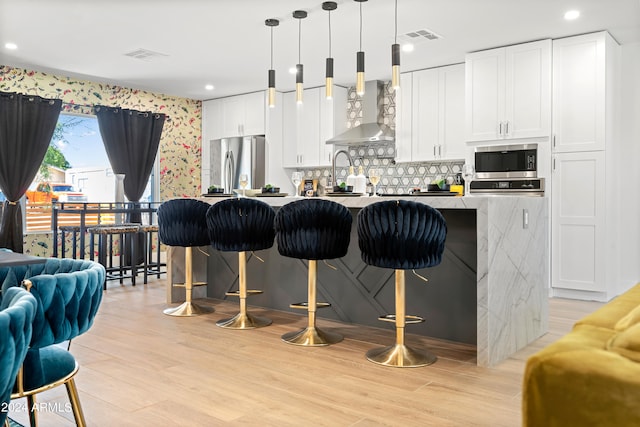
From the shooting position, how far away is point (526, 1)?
4.24 meters

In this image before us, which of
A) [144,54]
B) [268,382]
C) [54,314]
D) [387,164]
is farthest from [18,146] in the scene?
[54,314]

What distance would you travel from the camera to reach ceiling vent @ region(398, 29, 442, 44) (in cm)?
499

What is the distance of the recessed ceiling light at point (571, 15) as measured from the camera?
4469mm

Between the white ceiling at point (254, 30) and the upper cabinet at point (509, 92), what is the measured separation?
0.14 meters

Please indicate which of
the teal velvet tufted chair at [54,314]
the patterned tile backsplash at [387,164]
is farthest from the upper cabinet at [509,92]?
the teal velvet tufted chair at [54,314]

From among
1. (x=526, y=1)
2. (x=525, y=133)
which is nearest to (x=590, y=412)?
(x=526, y=1)

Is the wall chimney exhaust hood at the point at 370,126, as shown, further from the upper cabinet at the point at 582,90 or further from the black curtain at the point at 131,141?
the black curtain at the point at 131,141

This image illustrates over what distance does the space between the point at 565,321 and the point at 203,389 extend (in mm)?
2880

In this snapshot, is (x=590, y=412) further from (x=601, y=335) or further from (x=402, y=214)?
(x=402, y=214)

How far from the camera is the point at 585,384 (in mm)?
932

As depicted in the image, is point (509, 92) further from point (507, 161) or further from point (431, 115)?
point (431, 115)

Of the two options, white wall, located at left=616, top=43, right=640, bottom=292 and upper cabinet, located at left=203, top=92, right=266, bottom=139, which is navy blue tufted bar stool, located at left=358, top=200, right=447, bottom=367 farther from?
upper cabinet, located at left=203, top=92, right=266, bottom=139

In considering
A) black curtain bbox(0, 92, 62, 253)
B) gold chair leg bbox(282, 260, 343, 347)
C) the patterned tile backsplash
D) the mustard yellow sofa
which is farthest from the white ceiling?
the mustard yellow sofa

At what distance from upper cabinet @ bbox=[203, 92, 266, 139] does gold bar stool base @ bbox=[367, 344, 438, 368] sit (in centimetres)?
514
